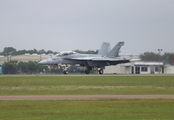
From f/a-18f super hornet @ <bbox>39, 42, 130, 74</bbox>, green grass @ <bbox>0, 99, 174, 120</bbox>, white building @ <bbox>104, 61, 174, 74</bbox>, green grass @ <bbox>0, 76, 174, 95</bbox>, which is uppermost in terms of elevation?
f/a-18f super hornet @ <bbox>39, 42, 130, 74</bbox>

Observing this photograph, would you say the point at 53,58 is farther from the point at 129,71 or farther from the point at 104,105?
the point at 104,105

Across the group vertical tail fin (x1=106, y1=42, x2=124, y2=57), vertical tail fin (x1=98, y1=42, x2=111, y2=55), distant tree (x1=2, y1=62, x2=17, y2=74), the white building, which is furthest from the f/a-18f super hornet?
distant tree (x1=2, y1=62, x2=17, y2=74)

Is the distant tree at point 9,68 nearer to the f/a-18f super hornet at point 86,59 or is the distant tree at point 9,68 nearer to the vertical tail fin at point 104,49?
the vertical tail fin at point 104,49

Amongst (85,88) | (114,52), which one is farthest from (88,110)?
(114,52)

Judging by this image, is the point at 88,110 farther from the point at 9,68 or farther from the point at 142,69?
the point at 9,68

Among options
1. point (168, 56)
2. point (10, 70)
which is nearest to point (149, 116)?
point (168, 56)

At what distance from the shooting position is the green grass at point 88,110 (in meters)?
17.3

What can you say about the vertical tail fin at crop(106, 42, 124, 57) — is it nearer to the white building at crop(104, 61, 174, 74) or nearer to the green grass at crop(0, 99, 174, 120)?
the white building at crop(104, 61, 174, 74)

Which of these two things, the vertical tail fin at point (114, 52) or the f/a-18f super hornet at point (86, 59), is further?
the vertical tail fin at point (114, 52)

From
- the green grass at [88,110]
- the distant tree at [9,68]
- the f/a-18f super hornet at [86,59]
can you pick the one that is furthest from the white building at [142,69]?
the green grass at [88,110]

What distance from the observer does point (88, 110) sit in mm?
19188

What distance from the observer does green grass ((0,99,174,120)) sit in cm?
1734

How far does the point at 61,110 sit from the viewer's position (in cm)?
1912

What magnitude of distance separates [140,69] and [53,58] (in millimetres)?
27131
